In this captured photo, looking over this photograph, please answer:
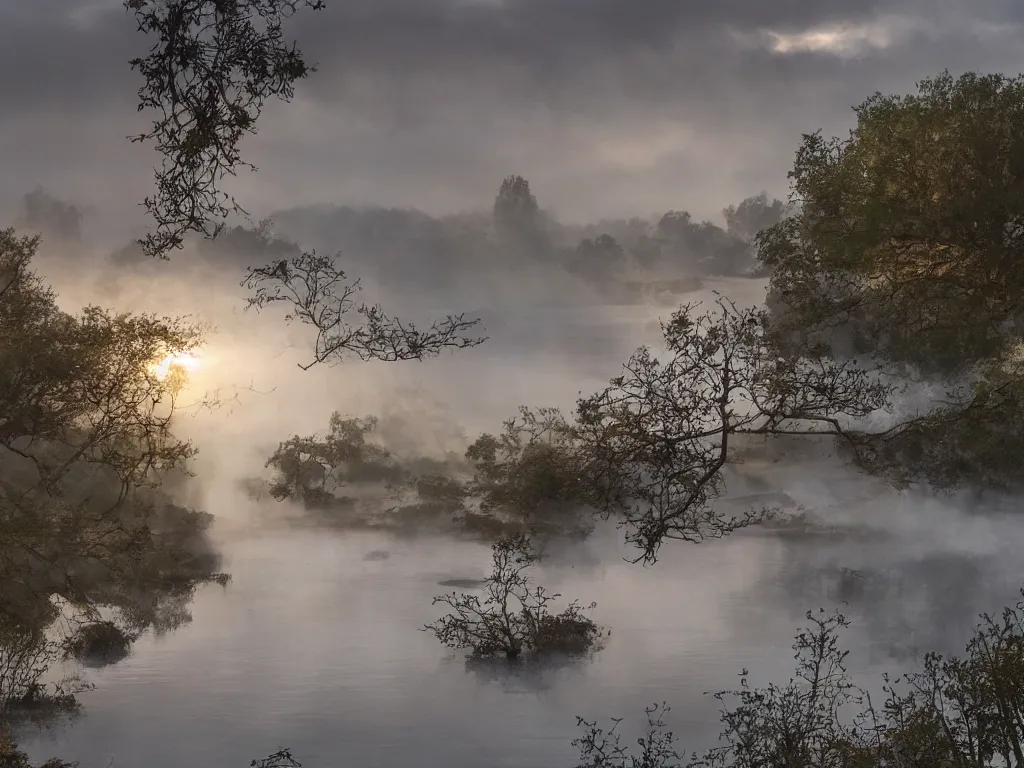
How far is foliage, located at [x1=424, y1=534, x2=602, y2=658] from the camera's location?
980 cm

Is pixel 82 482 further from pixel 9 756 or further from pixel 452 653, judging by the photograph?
pixel 452 653

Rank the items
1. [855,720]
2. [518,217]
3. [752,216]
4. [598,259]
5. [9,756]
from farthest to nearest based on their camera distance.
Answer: [598,259] < [518,217] < [752,216] < [855,720] < [9,756]

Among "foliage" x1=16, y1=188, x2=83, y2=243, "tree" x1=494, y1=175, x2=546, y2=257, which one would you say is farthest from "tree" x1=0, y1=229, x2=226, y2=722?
"tree" x1=494, y1=175, x2=546, y2=257

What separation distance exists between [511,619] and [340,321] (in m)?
4.32

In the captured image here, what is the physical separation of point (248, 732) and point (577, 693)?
9.03 feet

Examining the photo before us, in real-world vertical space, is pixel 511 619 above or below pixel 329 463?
below

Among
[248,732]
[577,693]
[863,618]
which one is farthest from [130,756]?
[863,618]

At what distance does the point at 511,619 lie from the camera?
33.3 feet

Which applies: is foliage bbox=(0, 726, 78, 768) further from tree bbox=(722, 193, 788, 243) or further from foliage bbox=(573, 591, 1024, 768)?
tree bbox=(722, 193, 788, 243)

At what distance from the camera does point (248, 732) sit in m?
8.64

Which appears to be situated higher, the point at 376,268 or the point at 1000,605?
the point at 376,268

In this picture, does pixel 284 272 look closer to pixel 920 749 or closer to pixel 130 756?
pixel 130 756

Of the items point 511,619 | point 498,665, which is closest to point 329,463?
point 511,619

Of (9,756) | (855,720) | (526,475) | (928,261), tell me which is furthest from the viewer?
(526,475)
